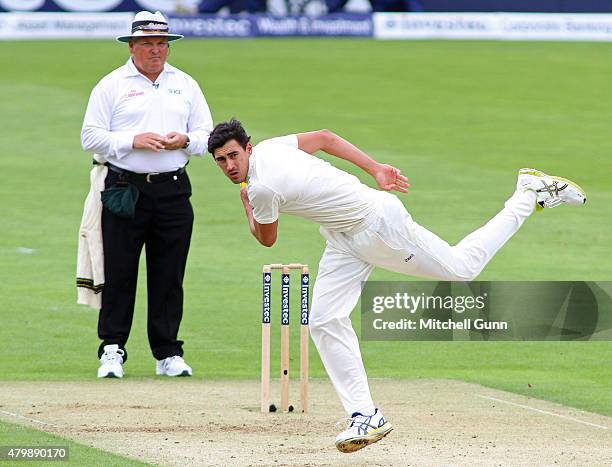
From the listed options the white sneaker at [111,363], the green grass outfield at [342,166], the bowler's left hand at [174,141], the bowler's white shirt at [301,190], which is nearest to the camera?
the bowler's white shirt at [301,190]

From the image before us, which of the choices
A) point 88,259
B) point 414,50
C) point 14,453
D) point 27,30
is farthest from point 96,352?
point 27,30

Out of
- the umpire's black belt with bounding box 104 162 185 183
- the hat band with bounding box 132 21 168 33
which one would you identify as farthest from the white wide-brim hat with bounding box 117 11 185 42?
the umpire's black belt with bounding box 104 162 185 183

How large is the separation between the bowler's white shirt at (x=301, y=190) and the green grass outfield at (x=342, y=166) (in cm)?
225

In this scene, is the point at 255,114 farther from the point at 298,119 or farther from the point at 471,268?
the point at 471,268

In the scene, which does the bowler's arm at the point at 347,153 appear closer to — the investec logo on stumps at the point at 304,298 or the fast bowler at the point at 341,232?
the fast bowler at the point at 341,232

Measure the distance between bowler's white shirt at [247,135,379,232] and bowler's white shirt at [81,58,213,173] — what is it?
6.78 ft

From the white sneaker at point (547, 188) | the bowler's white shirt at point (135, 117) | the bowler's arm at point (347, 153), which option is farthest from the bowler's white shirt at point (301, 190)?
the bowler's white shirt at point (135, 117)

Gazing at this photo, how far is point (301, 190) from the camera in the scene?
724 centimetres

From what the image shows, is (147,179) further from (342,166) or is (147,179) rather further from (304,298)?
(342,166)

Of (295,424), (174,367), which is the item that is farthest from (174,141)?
(295,424)

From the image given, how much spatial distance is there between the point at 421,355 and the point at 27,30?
90.8ft

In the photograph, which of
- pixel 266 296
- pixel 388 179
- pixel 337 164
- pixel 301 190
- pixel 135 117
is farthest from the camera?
pixel 337 164

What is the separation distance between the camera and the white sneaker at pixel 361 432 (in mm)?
7020

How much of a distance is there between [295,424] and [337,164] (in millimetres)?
11664
